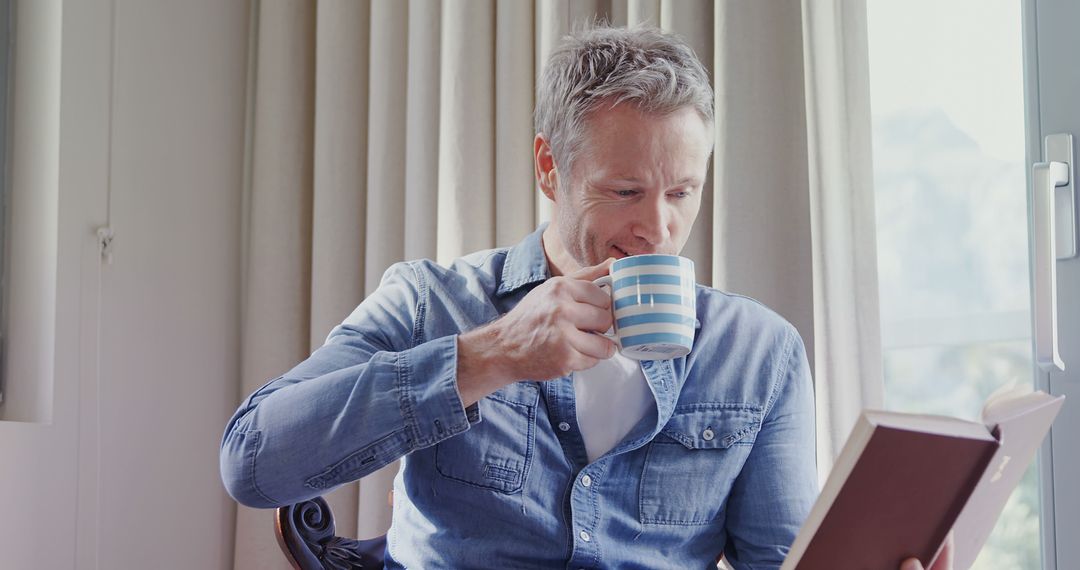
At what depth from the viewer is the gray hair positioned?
132 centimetres

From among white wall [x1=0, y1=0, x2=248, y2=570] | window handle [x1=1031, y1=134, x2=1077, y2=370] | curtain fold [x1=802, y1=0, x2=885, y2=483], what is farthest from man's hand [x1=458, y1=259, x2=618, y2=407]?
white wall [x1=0, y1=0, x2=248, y2=570]

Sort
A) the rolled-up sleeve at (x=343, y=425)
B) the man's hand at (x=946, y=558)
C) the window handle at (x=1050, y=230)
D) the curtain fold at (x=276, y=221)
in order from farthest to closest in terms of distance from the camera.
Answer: the curtain fold at (x=276, y=221)
the window handle at (x=1050, y=230)
the rolled-up sleeve at (x=343, y=425)
the man's hand at (x=946, y=558)

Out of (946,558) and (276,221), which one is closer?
(946,558)

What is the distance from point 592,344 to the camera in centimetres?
106

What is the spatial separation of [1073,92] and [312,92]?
152 centimetres

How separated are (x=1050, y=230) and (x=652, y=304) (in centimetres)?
82

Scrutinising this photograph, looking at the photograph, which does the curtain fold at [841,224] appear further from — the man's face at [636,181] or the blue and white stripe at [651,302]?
the blue and white stripe at [651,302]

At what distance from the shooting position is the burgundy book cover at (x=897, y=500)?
85 cm

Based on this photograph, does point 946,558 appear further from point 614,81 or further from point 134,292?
point 134,292

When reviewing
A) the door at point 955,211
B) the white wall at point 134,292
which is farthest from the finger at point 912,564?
the white wall at point 134,292

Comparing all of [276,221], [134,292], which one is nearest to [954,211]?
[276,221]

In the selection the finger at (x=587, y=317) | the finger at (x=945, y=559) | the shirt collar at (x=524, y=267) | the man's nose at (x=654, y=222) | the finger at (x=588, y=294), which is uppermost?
the man's nose at (x=654, y=222)

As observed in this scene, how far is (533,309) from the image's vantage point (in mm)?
1086

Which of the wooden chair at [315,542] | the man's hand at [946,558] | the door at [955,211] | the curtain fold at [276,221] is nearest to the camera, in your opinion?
the man's hand at [946,558]
